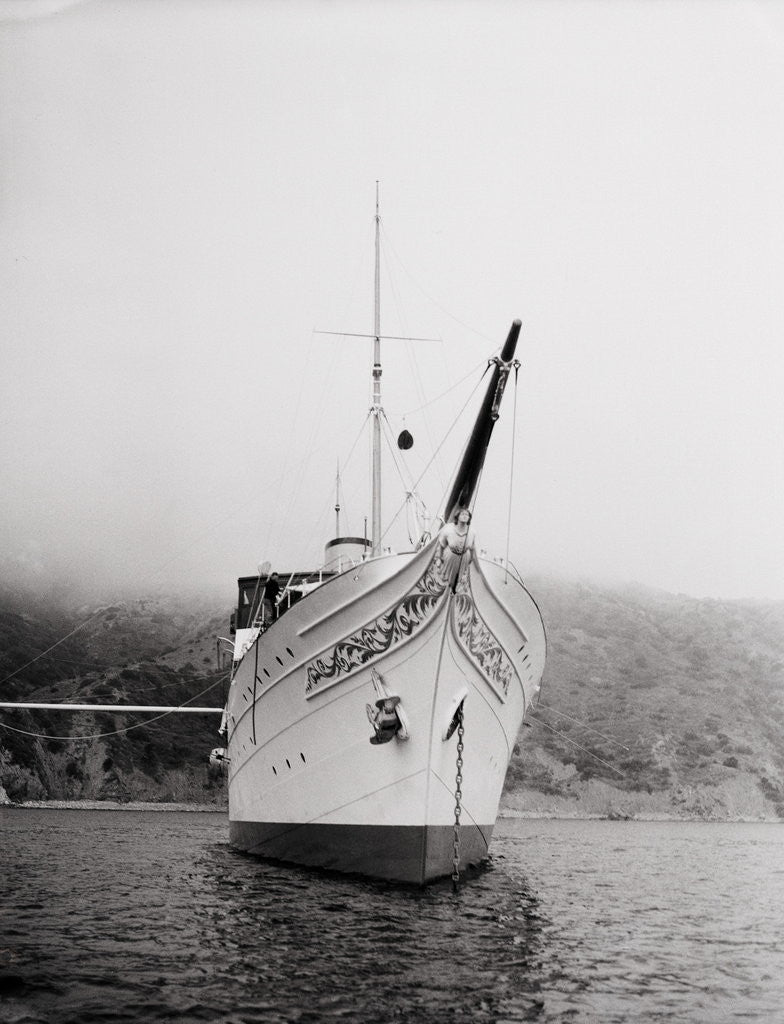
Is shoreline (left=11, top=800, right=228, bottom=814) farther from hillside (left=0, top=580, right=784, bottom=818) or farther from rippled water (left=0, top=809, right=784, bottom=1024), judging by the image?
rippled water (left=0, top=809, right=784, bottom=1024)

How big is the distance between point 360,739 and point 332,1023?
336 inches

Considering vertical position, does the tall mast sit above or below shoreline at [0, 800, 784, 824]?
above

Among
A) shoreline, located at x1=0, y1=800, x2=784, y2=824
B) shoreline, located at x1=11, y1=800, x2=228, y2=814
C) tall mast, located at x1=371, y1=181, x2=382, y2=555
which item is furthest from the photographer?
shoreline, located at x1=0, y1=800, x2=784, y2=824

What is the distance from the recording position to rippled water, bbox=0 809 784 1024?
353 inches

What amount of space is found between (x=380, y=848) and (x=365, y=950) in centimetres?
528

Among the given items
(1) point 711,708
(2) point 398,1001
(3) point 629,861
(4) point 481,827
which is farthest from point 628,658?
(2) point 398,1001

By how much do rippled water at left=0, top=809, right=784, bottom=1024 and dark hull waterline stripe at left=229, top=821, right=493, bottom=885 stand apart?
38 cm

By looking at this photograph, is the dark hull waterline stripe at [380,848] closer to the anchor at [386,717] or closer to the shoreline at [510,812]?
the anchor at [386,717]

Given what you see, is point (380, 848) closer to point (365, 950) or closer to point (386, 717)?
point (386, 717)

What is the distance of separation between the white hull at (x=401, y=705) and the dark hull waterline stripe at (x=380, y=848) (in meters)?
0.03

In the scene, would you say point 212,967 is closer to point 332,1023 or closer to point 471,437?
point 332,1023

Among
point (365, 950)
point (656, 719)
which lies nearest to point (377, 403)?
point (365, 950)

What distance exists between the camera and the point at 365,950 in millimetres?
11219

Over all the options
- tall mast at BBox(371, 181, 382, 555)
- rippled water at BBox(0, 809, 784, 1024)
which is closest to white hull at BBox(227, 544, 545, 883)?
rippled water at BBox(0, 809, 784, 1024)
